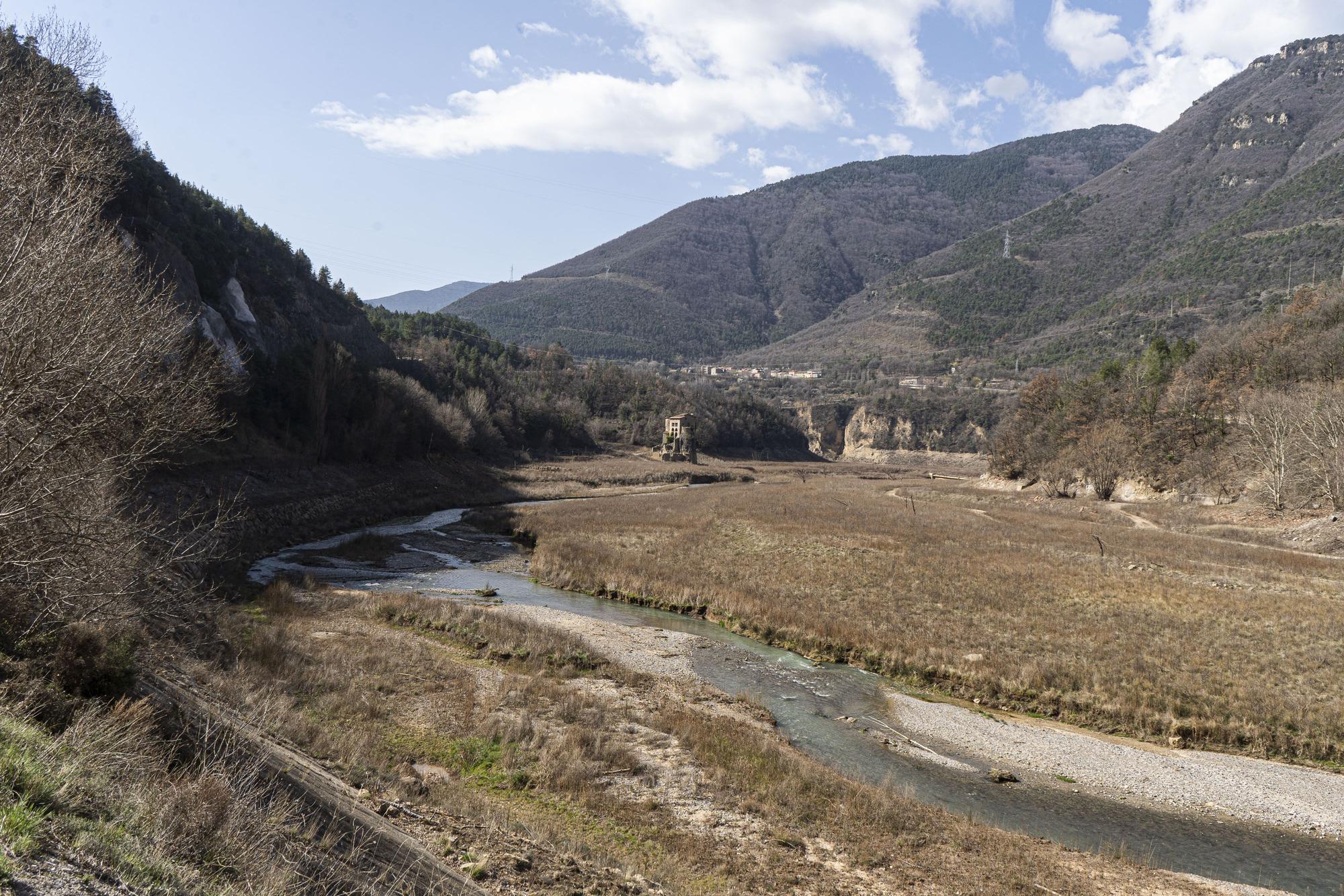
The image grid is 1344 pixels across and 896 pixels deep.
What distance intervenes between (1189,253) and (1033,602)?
159162 millimetres

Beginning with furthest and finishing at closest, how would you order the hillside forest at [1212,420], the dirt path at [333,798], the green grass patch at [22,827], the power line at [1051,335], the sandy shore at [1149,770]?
the power line at [1051,335] → the hillside forest at [1212,420] → the sandy shore at [1149,770] → the dirt path at [333,798] → the green grass patch at [22,827]

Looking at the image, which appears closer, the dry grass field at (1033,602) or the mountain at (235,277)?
the dry grass field at (1033,602)

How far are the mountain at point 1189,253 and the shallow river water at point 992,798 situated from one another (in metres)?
123

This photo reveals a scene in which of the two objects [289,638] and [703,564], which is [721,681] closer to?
[289,638]

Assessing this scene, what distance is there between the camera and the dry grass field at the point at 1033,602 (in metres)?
18.0

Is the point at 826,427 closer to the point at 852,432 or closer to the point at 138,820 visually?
the point at 852,432

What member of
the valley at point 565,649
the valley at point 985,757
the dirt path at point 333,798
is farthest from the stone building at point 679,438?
the dirt path at point 333,798

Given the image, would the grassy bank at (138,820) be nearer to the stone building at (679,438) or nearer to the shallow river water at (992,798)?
the shallow river water at (992,798)

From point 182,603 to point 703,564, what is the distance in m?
22.6

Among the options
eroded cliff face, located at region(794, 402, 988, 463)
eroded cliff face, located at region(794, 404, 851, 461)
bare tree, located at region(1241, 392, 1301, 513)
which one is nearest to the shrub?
bare tree, located at region(1241, 392, 1301, 513)

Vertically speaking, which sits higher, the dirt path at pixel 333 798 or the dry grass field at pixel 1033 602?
the dirt path at pixel 333 798

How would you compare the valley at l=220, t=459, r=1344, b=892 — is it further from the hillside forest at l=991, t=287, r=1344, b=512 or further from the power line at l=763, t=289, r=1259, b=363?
the power line at l=763, t=289, r=1259, b=363

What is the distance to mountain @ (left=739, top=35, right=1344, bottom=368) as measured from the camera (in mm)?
123688

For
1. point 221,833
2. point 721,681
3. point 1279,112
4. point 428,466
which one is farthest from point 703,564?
point 1279,112
